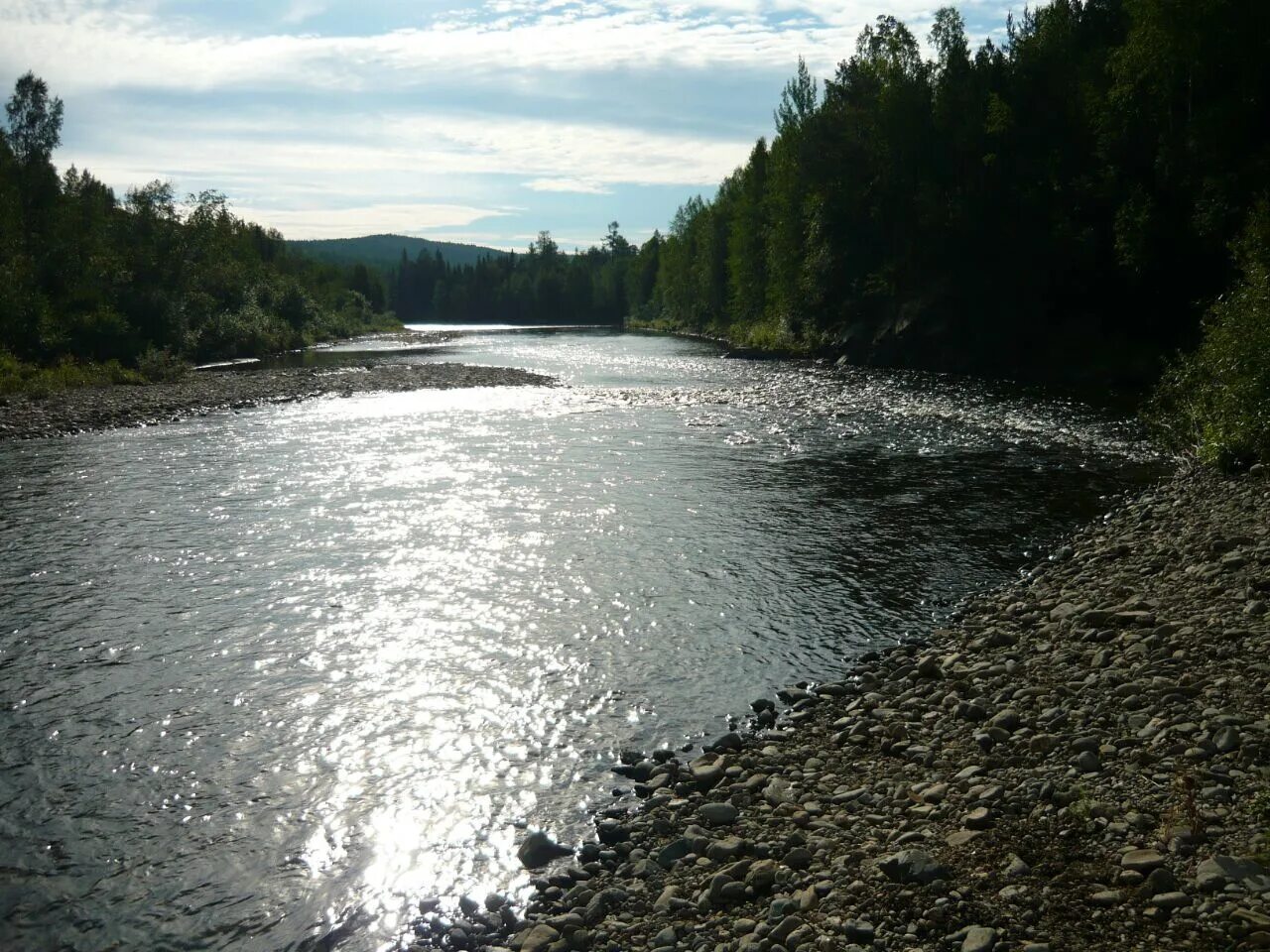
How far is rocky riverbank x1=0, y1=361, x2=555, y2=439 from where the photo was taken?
37531 millimetres

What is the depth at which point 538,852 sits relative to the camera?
28.0 feet

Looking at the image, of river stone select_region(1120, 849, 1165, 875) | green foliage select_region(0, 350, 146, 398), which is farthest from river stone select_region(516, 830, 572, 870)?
green foliage select_region(0, 350, 146, 398)

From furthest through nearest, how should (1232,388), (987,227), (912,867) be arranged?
(987,227), (1232,388), (912,867)

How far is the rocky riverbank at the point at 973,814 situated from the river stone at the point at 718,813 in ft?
0.07

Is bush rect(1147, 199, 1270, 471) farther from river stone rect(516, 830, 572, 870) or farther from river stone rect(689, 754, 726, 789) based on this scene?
river stone rect(516, 830, 572, 870)

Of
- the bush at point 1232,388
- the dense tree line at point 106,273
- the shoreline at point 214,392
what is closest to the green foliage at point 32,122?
the dense tree line at point 106,273

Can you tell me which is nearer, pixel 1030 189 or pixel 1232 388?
pixel 1232 388

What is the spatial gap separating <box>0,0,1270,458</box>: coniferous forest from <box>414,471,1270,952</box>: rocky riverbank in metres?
12.9

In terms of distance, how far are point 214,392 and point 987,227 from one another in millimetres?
49709

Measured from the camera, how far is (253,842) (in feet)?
29.3

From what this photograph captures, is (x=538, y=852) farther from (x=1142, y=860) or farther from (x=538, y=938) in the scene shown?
(x=1142, y=860)

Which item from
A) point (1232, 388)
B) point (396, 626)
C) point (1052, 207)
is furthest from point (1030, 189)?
point (396, 626)

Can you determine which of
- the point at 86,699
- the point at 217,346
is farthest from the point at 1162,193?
the point at 217,346

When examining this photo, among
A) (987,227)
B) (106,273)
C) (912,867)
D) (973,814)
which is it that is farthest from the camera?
(106,273)
